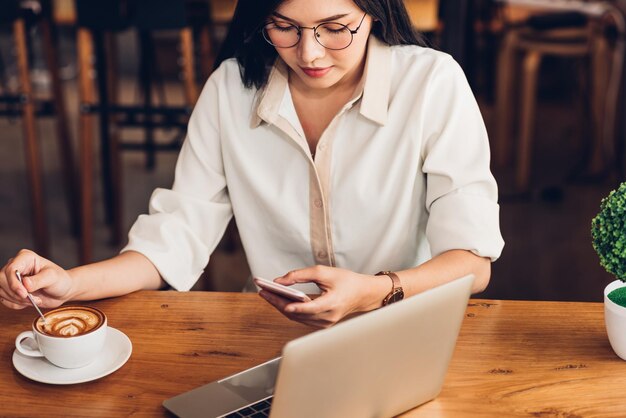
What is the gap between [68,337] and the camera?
3.79 feet

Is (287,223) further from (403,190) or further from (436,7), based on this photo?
(436,7)

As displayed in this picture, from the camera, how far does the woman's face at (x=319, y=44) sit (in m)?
1.46

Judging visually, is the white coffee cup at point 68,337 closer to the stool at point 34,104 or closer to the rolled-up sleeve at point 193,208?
the rolled-up sleeve at point 193,208

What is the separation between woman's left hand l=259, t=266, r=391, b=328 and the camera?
3.88 feet

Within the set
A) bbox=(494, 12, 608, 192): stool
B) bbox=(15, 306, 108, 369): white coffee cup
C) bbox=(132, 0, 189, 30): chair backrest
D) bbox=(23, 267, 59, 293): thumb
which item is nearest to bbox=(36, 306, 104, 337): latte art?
bbox=(15, 306, 108, 369): white coffee cup

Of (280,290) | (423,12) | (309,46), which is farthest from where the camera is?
(423,12)

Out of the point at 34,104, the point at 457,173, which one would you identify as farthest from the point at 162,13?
the point at 457,173

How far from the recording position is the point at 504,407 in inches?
44.2

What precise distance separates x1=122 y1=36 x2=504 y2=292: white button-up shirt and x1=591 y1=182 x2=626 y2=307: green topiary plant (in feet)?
1.01

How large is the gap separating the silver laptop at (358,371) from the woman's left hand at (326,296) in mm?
96

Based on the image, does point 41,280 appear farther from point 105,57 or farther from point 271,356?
point 105,57

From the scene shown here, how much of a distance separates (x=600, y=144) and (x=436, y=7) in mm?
1388

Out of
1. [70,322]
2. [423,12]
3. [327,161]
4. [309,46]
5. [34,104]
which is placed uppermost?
[309,46]

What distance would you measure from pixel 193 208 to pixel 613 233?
81 cm
